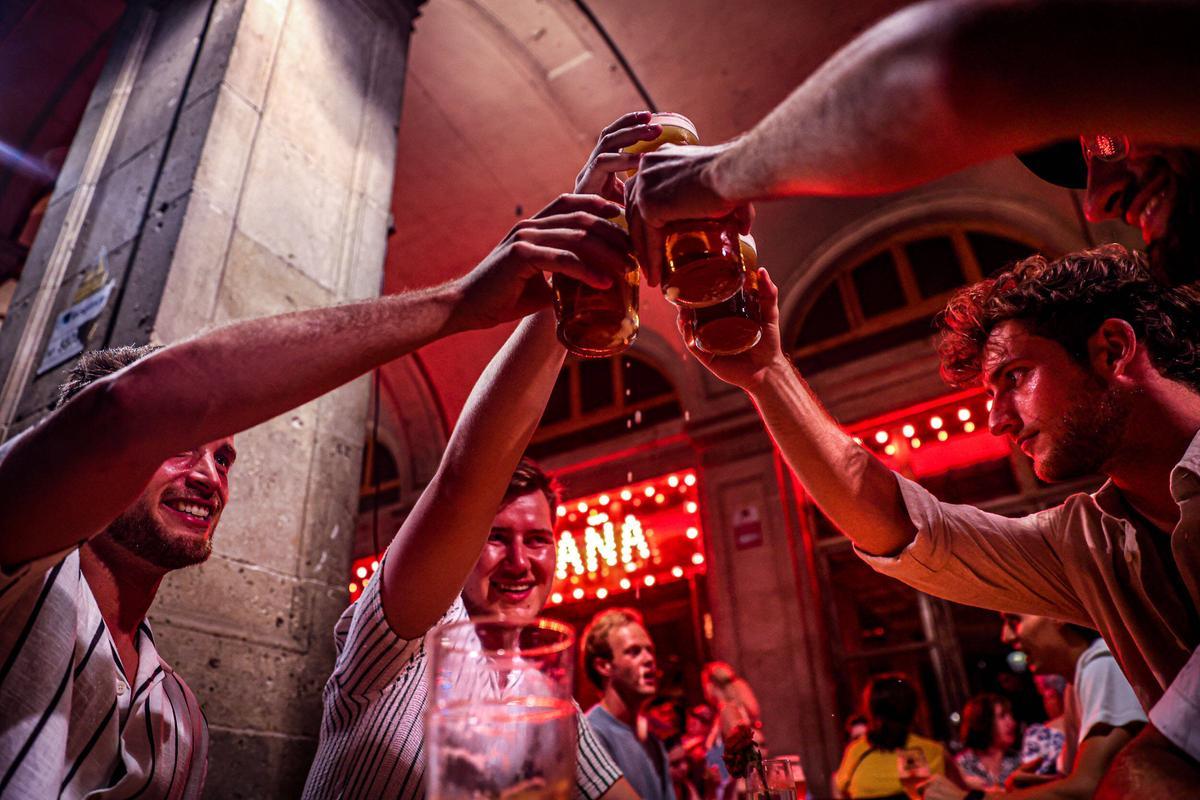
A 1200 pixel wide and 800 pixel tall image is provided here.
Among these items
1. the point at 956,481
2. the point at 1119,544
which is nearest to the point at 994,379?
the point at 1119,544

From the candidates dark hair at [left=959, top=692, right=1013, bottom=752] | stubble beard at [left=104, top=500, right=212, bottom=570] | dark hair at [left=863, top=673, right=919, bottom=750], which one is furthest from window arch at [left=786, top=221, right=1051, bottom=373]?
stubble beard at [left=104, top=500, right=212, bottom=570]

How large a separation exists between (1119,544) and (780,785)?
844mm

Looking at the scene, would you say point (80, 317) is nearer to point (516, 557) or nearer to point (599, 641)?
point (516, 557)

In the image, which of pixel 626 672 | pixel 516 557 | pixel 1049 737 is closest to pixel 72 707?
pixel 516 557

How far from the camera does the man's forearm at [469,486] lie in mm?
1316

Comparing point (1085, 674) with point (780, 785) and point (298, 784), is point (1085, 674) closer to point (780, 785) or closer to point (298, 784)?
point (780, 785)

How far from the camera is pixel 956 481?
21.5 feet

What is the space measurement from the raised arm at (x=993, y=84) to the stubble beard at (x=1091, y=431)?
39.1 inches

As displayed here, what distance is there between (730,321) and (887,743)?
363cm

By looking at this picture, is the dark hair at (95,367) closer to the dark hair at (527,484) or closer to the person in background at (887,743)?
the dark hair at (527,484)

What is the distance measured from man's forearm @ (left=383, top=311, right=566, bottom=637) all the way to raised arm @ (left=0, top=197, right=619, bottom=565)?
0.35 m

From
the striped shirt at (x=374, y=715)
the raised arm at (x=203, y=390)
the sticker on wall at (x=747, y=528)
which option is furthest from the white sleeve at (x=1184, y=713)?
the sticker on wall at (x=747, y=528)

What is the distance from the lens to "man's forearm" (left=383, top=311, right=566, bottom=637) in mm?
1316

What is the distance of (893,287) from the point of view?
266 inches
